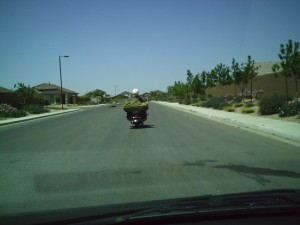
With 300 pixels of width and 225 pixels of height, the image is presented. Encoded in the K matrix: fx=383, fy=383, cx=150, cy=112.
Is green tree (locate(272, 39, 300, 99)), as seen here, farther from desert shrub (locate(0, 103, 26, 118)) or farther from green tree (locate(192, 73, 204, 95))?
green tree (locate(192, 73, 204, 95))

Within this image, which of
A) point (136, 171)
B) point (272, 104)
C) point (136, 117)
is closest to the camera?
point (136, 171)

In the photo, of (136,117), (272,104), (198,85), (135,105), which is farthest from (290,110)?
(198,85)

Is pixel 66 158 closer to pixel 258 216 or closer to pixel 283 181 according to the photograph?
pixel 283 181

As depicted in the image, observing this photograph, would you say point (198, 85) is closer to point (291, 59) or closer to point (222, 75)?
point (222, 75)

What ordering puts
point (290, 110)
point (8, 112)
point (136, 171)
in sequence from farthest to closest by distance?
point (8, 112), point (290, 110), point (136, 171)

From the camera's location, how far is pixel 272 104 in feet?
81.5

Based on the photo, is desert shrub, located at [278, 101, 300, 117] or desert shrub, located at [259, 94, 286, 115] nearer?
desert shrub, located at [278, 101, 300, 117]

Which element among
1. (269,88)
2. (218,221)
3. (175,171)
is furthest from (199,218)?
(269,88)

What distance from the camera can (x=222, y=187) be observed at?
675 centimetres

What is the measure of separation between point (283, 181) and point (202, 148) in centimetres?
466

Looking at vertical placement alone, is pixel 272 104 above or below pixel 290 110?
above

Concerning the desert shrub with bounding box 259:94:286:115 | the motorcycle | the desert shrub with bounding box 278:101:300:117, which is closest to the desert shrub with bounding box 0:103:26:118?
the motorcycle

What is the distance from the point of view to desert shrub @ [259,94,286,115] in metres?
24.7

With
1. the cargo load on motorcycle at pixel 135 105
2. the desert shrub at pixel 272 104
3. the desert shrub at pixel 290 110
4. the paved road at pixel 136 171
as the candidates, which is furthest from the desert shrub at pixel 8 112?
the desert shrub at pixel 290 110
